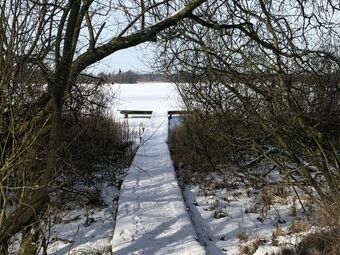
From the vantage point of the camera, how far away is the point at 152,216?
269 inches

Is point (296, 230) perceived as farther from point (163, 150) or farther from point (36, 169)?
point (163, 150)

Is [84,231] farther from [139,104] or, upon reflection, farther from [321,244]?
[139,104]

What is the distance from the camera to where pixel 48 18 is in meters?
4.51

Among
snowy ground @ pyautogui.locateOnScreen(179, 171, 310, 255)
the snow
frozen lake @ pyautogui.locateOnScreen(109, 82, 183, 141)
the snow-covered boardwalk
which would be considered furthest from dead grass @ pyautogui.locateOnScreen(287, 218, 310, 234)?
frozen lake @ pyautogui.locateOnScreen(109, 82, 183, 141)

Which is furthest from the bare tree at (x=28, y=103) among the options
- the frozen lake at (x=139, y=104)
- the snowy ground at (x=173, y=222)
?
the frozen lake at (x=139, y=104)

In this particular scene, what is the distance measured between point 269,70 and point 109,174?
421cm

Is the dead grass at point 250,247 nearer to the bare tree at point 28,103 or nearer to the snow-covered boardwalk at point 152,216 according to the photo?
the snow-covered boardwalk at point 152,216

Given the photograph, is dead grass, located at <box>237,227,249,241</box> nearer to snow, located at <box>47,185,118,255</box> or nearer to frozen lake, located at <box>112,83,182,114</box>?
snow, located at <box>47,185,118,255</box>

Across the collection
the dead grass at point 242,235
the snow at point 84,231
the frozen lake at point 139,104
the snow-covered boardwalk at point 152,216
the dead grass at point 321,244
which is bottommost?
the snow at point 84,231

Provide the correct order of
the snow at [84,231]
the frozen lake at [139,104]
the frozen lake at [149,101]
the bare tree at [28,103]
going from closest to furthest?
the bare tree at [28,103] < the snow at [84,231] < the frozen lake at [139,104] < the frozen lake at [149,101]

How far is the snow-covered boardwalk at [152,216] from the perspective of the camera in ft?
18.6

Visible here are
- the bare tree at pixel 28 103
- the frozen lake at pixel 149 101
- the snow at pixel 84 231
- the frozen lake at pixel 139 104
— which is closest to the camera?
the bare tree at pixel 28 103

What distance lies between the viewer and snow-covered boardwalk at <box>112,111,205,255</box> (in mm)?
5676

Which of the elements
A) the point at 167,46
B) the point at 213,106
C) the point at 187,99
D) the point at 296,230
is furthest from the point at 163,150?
the point at 296,230
